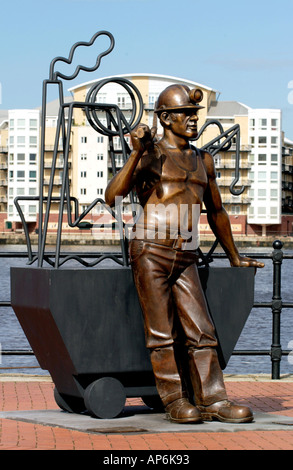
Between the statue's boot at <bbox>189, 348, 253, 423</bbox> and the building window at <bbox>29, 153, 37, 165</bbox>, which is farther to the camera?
the building window at <bbox>29, 153, 37, 165</bbox>

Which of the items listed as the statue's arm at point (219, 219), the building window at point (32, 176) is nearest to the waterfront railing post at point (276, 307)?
the statue's arm at point (219, 219)

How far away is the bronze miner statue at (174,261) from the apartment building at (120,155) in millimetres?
89487

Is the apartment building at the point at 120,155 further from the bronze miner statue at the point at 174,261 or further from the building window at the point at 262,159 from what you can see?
the bronze miner statue at the point at 174,261

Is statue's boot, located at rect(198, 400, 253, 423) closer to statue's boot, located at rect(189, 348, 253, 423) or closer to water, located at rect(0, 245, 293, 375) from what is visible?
statue's boot, located at rect(189, 348, 253, 423)

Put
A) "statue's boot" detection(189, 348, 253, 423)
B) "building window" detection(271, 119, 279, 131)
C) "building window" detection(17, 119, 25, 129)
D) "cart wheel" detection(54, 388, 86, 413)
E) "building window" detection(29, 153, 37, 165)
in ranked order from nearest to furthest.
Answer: "statue's boot" detection(189, 348, 253, 423)
"cart wheel" detection(54, 388, 86, 413)
"building window" detection(271, 119, 279, 131)
"building window" detection(17, 119, 25, 129)
"building window" detection(29, 153, 37, 165)

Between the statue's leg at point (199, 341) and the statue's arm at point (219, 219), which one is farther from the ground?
the statue's arm at point (219, 219)

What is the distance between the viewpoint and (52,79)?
6098 mm

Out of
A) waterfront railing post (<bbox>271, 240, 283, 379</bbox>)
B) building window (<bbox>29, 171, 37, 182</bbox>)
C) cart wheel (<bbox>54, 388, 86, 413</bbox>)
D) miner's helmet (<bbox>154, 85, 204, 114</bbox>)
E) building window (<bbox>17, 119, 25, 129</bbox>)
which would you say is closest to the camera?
miner's helmet (<bbox>154, 85, 204, 114</bbox>)

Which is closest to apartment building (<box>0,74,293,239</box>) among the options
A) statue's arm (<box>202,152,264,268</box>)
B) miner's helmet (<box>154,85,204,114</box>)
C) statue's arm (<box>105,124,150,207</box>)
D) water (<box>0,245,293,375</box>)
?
water (<box>0,245,293,375</box>)

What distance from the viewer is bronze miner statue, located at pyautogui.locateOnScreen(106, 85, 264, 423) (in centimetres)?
563

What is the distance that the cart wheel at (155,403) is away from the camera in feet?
20.3

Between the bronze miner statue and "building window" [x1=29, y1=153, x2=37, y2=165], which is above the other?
"building window" [x1=29, y1=153, x2=37, y2=165]

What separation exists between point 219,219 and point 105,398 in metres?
1.34

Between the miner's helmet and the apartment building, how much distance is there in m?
89.4
